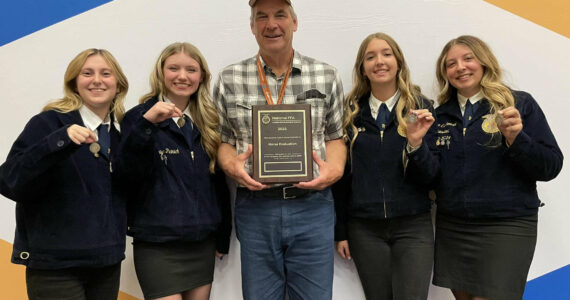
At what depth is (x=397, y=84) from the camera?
2.46m

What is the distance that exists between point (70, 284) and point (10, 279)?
4.61ft

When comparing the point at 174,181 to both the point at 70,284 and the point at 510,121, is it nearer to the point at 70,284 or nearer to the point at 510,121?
the point at 70,284

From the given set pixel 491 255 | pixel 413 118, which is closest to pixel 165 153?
pixel 413 118

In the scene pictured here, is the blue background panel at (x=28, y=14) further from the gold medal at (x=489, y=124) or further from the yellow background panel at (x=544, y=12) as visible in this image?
A: the yellow background panel at (x=544, y=12)

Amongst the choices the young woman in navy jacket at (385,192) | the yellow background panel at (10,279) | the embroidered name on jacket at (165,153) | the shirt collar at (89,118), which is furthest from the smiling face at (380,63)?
the yellow background panel at (10,279)

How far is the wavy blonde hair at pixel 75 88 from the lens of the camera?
197 centimetres

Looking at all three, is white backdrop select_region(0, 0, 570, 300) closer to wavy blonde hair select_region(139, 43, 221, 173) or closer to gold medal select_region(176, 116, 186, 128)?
wavy blonde hair select_region(139, 43, 221, 173)

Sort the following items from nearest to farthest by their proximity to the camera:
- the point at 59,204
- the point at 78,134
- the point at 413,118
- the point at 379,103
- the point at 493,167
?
1. the point at 78,134
2. the point at 59,204
3. the point at 413,118
4. the point at 493,167
5. the point at 379,103

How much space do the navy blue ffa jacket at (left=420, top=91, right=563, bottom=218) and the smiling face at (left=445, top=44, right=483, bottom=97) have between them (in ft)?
0.41

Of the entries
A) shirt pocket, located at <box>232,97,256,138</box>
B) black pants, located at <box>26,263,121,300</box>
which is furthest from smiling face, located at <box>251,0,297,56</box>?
black pants, located at <box>26,263,121,300</box>

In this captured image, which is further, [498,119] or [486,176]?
[486,176]

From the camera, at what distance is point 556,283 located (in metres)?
2.79

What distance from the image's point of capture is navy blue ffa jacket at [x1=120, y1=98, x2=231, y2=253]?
211cm

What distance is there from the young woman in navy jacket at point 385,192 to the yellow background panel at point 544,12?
3.24ft
